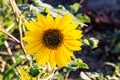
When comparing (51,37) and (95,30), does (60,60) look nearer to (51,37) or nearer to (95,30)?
(51,37)

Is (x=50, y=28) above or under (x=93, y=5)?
under

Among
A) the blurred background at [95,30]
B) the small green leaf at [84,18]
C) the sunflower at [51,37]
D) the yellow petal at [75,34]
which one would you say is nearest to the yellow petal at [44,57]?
Result: the sunflower at [51,37]

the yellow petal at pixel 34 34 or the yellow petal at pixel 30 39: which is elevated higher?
the yellow petal at pixel 34 34

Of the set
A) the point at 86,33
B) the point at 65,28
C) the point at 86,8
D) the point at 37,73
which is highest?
the point at 86,8

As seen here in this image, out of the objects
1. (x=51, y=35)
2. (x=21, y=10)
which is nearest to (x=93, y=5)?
(x=21, y=10)

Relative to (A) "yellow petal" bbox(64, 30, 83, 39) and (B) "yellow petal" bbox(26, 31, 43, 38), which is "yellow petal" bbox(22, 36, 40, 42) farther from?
(A) "yellow petal" bbox(64, 30, 83, 39)

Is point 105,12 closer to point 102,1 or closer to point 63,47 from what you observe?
point 102,1

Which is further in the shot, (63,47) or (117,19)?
(117,19)

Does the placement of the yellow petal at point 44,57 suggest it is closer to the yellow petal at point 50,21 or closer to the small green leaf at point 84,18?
the yellow petal at point 50,21

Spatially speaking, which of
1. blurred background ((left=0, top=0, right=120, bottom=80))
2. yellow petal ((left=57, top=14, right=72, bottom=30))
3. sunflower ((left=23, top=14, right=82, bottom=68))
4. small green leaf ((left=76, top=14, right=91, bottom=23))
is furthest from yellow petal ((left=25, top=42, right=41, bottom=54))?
small green leaf ((left=76, top=14, right=91, bottom=23))
